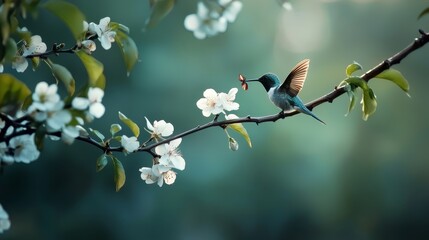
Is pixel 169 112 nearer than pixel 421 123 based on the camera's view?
Yes

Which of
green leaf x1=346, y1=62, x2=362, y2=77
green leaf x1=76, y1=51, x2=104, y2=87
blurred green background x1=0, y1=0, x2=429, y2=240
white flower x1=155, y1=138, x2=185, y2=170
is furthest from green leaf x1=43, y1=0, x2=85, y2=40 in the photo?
blurred green background x1=0, y1=0, x2=429, y2=240

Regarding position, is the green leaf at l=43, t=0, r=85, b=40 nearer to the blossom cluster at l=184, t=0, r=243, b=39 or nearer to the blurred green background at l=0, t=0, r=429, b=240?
the blossom cluster at l=184, t=0, r=243, b=39

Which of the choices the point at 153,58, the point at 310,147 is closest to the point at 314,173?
the point at 310,147

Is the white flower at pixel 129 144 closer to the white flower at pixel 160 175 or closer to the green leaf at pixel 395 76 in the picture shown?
the white flower at pixel 160 175

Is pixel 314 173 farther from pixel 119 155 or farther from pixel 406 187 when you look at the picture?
pixel 119 155

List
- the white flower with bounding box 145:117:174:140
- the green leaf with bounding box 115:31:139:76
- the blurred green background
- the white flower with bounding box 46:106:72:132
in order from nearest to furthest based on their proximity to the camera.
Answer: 1. the white flower with bounding box 46:106:72:132
2. the green leaf with bounding box 115:31:139:76
3. the white flower with bounding box 145:117:174:140
4. the blurred green background

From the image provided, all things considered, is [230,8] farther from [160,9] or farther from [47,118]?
[47,118]

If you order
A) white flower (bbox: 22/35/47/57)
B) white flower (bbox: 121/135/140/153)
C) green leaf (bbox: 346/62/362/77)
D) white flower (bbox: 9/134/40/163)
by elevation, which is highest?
green leaf (bbox: 346/62/362/77)
